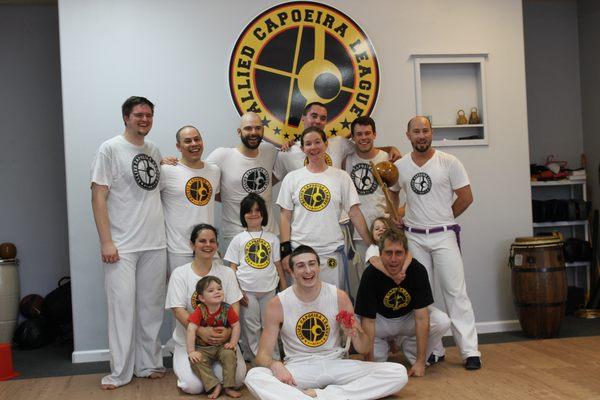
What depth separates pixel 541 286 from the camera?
5359 millimetres

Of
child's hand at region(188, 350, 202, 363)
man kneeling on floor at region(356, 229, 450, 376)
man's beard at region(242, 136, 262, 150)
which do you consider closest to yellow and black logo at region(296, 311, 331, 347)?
man kneeling on floor at region(356, 229, 450, 376)

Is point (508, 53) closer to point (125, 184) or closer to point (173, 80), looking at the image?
point (173, 80)

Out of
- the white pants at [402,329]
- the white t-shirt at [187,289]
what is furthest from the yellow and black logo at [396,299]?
the white t-shirt at [187,289]

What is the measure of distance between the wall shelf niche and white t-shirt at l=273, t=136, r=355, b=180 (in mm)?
1130

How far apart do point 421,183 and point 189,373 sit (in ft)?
6.45

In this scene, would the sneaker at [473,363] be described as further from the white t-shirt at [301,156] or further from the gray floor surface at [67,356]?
the white t-shirt at [301,156]

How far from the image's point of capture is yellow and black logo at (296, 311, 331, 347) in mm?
3900

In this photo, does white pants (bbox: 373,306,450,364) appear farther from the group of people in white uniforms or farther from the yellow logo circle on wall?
the yellow logo circle on wall

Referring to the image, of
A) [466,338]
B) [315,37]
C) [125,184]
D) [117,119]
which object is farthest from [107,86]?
[466,338]

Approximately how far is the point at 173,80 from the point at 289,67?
941 mm

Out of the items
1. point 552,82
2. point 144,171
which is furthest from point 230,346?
point 552,82

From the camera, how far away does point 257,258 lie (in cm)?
455

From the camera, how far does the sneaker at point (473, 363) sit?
442cm

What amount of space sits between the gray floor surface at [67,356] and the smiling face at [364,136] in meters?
1.71
